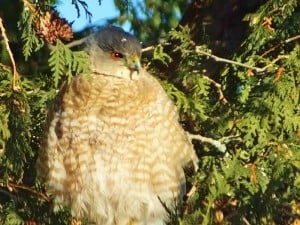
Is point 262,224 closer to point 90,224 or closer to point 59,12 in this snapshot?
point 90,224

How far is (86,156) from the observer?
14.8 feet

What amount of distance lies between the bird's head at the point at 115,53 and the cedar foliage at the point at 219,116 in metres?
0.17

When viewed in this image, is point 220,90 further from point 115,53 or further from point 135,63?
point 115,53

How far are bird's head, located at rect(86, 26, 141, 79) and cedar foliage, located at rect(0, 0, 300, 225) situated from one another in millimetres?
171

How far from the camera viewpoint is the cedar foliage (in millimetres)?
3752

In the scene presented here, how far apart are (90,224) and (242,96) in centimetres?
95

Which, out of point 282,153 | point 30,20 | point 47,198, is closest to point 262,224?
point 282,153

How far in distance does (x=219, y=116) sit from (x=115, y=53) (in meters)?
0.71

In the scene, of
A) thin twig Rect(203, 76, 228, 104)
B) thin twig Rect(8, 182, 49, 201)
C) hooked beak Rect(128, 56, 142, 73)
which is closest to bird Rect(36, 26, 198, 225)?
hooked beak Rect(128, 56, 142, 73)

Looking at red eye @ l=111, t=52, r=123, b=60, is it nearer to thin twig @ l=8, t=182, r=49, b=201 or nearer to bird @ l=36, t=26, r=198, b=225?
bird @ l=36, t=26, r=198, b=225

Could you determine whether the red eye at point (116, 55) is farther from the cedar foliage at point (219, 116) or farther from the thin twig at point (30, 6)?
the thin twig at point (30, 6)

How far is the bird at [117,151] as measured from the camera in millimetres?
4527

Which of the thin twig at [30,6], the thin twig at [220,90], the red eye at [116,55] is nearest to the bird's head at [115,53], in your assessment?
the red eye at [116,55]

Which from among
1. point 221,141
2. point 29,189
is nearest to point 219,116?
point 221,141
